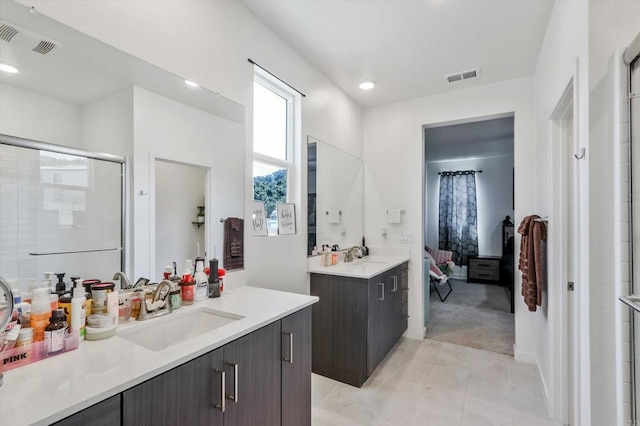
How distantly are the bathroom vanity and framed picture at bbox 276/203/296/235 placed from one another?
0.44m

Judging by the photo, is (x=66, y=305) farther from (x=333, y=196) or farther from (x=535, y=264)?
(x=535, y=264)

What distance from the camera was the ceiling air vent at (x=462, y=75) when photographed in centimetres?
289

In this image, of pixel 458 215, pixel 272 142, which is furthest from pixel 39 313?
pixel 458 215

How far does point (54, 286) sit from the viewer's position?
1.19m

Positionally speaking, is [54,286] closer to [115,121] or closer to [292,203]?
[115,121]

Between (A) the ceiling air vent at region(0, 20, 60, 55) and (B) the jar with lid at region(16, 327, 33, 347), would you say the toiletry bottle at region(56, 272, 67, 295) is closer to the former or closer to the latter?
(B) the jar with lid at region(16, 327, 33, 347)

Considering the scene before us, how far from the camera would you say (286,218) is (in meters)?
2.48

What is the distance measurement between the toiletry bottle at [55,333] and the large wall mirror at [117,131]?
0.77ft

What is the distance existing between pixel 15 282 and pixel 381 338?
242 cm

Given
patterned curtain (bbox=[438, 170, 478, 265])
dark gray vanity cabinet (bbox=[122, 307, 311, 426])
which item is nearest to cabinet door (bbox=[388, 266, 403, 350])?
dark gray vanity cabinet (bbox=[122, 307, 311, 426])

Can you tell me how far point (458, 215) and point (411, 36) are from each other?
5.11 metres

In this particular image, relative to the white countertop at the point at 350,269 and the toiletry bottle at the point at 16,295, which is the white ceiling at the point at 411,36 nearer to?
the white countertop at the point at 350,269

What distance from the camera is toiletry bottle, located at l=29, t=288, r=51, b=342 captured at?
99cm

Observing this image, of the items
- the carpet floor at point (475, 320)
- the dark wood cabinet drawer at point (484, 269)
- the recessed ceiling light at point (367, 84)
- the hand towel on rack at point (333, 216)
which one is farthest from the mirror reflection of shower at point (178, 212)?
the dark wood cabinet drawer at point (484, 269)
